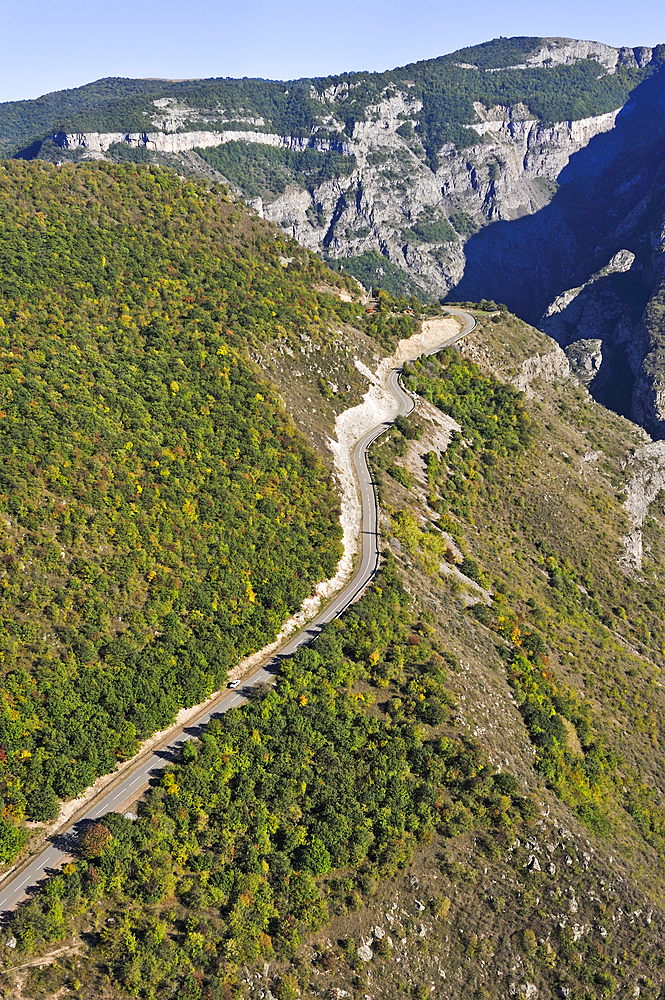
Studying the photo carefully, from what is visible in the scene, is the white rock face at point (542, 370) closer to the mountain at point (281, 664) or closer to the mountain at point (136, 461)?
the mountain at point (281, 664)

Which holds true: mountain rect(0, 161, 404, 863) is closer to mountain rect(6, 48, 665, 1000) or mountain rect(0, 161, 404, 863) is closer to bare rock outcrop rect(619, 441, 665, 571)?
mountain rect(6, 48, 665, 1000)

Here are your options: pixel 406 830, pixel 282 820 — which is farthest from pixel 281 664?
pixel 406 830

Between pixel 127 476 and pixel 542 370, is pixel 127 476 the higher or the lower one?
the lower one

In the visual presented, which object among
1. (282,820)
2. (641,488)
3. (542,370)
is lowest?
(282,820)

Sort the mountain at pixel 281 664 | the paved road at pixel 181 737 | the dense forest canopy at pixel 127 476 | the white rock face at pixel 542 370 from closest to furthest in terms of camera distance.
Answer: the paved road at pixel 181 737, the mountain at pixel 281 664, the dense forest canopy at pixel 127 476, the white rock face at pixel 542 370

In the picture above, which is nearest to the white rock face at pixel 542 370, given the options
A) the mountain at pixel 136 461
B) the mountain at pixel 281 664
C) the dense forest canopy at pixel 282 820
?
the mountain at pixel 281 664

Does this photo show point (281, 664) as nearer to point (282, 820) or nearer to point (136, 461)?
point (282, 820)

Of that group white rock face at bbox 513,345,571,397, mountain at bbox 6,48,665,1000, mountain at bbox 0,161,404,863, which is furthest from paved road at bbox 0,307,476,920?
white rock face at bbox 513,345,571,397
